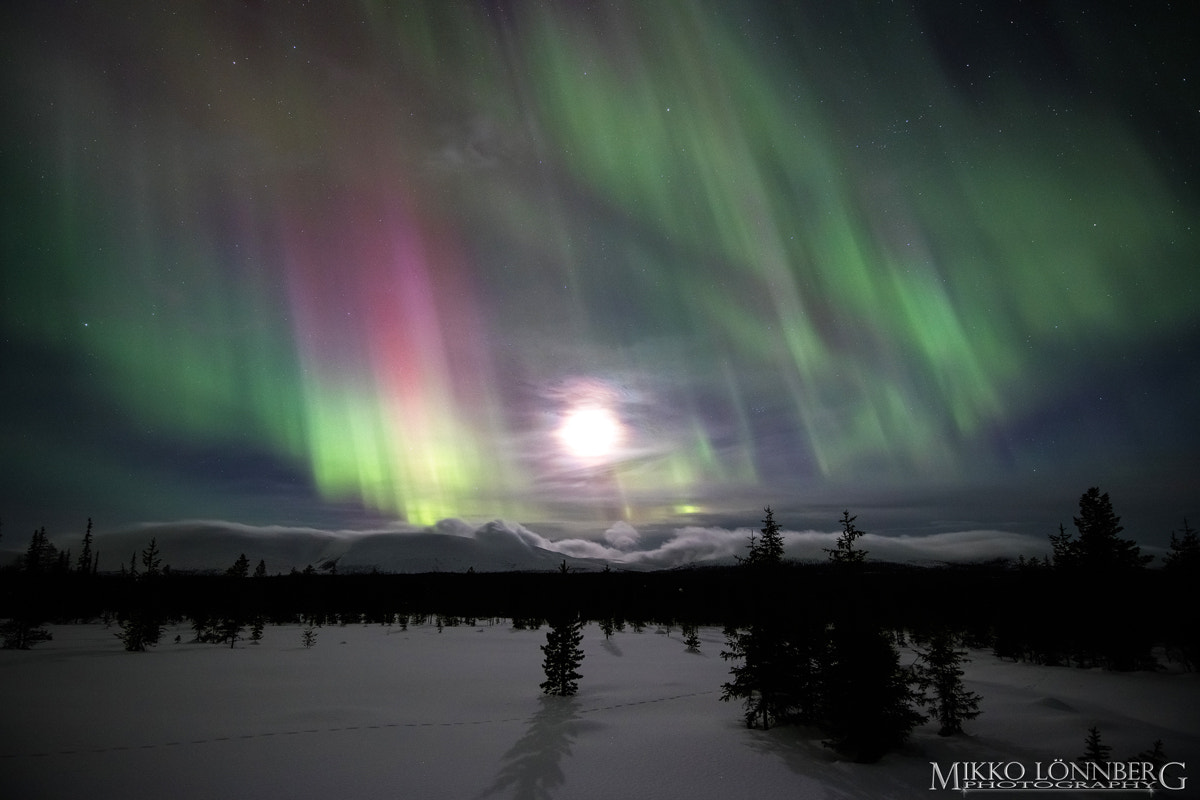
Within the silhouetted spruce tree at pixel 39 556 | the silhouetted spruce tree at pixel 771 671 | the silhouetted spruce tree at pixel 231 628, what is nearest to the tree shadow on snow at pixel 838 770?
the silhouetted spruce tree at pixel 771 671

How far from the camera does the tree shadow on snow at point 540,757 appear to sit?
19.4 m

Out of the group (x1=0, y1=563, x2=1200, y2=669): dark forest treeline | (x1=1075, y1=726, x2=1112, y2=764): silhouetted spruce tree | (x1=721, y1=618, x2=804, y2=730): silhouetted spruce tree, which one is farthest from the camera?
(x1=721, y1=618, x2=804, y2=730): silhouetted spruce tree

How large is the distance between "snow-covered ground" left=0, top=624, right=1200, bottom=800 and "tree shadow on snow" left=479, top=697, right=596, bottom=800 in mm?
117

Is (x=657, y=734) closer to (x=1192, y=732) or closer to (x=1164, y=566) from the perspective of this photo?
(x=1192, y=732)

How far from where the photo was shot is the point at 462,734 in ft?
90.4

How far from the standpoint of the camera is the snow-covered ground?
64.5 ft

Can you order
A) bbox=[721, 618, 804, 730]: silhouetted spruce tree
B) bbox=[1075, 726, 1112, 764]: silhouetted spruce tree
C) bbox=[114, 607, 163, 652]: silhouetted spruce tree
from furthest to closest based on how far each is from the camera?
bbox=[114, 607, 163, 652]: silhouetted spruce tree → bbox=[721, 618, 804, 730]: silhouetted spruce tree → bbox=[1075, 726, 1112, 764]: silhouetted spruce tree

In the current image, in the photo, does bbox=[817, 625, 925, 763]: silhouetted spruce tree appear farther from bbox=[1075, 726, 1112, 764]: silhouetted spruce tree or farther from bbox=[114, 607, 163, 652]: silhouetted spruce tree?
bbox=[114, 607, 163, 652]: silhouetted spruce tree

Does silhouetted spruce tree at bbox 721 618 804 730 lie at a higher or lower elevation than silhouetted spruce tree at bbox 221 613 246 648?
higher

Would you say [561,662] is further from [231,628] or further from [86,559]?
[86,559]

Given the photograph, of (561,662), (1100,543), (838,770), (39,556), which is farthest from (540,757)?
(39,556)

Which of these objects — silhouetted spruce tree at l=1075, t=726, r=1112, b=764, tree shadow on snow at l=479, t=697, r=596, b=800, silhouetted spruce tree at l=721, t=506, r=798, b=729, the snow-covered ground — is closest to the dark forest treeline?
silhouetted spruce tree at l=721, t=506, r=798, b=729

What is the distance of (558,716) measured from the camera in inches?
1261

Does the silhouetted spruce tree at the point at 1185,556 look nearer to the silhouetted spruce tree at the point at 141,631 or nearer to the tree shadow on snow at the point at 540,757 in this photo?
the tree shadow on snow at the point at 540,757
